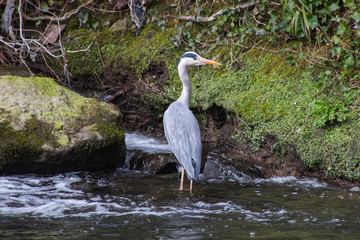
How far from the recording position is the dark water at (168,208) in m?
2.94

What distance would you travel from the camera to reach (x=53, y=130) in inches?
185

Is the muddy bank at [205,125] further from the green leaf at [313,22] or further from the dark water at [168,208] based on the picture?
the green leaf at [313,22]

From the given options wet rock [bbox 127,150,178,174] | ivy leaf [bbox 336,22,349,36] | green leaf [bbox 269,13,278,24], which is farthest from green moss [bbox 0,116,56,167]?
ivy leaf [bbox 336,22,349,36]

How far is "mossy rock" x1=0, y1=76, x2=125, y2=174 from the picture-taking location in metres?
4.54

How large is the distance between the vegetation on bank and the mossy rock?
138 centimetres

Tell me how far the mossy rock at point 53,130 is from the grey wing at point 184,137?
58 cm

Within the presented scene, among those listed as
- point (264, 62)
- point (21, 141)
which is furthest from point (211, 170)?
point (21, 141)

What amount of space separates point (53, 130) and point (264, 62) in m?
2.72

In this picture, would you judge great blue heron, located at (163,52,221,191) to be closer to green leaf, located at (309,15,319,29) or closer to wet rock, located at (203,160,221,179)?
wet rock, located at (203,160,221,179)

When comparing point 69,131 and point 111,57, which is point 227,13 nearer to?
point 111,57

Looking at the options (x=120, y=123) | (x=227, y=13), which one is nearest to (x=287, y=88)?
(x=227, y=13)

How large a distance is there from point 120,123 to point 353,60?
8.65 feet

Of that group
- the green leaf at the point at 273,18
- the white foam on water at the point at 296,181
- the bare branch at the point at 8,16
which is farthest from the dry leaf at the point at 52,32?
the white foam on water at the point at 296,181

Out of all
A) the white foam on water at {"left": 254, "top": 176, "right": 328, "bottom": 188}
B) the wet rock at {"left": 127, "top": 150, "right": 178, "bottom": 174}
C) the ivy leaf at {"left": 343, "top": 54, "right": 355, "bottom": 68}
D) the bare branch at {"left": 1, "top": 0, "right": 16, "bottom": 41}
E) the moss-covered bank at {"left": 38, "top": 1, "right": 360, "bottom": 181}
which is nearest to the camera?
the white foam on water at {"left": 254, "top": 176, "right": 328, "bottom": 188}
